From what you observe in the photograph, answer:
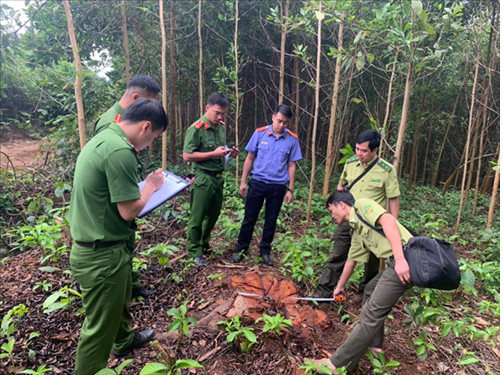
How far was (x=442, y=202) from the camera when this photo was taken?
7828mm

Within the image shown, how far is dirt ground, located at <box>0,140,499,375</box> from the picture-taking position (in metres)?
2.06

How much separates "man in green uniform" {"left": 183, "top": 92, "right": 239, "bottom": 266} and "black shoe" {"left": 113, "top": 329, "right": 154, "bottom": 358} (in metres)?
1.14

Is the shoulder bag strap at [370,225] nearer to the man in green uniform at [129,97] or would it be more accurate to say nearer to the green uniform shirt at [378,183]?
the green uniform shirt at [378,183]

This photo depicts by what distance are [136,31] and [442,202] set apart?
846cm

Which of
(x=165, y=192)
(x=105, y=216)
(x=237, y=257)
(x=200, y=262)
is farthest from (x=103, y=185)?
(x=237, y=257)

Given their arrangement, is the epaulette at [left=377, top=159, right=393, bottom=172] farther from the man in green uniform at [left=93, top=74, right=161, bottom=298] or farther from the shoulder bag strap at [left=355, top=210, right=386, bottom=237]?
the man in green uniform at [left=93, top=74, right=161, bottom=298]

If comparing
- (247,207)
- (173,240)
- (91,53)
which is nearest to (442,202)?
(247,207)

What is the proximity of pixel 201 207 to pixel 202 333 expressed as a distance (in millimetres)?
1340

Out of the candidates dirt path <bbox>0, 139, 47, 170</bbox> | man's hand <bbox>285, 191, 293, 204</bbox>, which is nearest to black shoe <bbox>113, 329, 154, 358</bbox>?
man's hand <bbox>285, 191, 293, 204</bbox>

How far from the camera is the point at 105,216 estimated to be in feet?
5.45

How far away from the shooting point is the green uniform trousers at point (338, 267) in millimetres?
2949

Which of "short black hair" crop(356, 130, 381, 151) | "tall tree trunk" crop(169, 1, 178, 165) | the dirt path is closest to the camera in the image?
"short black hair" crop(356, 130, 381, 151)

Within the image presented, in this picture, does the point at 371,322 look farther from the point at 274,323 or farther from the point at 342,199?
the point at 342,199

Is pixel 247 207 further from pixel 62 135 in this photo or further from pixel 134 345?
pixel 62 135
